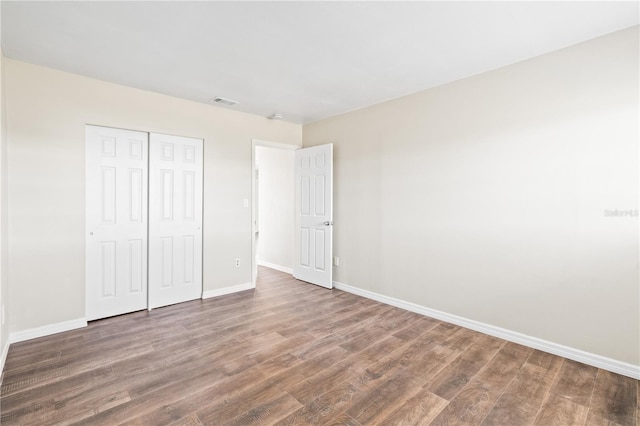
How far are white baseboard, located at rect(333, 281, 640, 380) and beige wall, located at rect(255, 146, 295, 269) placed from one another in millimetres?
2223

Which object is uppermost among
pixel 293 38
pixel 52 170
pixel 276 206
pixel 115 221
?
pixel 293 38

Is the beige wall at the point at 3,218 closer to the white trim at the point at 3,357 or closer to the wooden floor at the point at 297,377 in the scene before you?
the white trim at the point at 3,357

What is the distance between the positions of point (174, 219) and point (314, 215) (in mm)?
1940

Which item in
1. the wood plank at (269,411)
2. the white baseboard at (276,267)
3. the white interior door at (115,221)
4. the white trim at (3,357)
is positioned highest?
the white interior door at (115,221)

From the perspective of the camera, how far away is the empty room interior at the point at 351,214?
6.70 feet

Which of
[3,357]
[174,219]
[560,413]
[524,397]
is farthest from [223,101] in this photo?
[560,413]

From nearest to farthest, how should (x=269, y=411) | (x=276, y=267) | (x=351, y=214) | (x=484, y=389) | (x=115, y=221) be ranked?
(x=269, y=411)
(x=484, y=389)
(x=115, y=221)
(x=351, y=214)
(x=276, y=267)

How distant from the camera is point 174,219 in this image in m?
3.79

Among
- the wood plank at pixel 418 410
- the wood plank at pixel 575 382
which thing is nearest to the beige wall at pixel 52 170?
the wood plank at pixel 418 410

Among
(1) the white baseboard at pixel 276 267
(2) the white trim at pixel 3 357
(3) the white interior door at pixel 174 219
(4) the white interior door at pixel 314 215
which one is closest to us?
(2) the white trim at pixel 3 357

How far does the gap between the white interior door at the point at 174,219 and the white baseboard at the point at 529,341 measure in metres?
2.51

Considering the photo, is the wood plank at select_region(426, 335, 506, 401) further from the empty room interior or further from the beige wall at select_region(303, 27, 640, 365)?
the beige wall at select_region(303, 27, 640, 365)

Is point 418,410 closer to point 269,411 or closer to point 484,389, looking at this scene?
point 484,389

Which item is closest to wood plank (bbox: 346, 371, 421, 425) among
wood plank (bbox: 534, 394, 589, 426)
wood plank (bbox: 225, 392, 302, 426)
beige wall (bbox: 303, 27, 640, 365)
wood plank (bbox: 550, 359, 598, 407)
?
wood plank (bbox: 225, 392, 302, 426)
